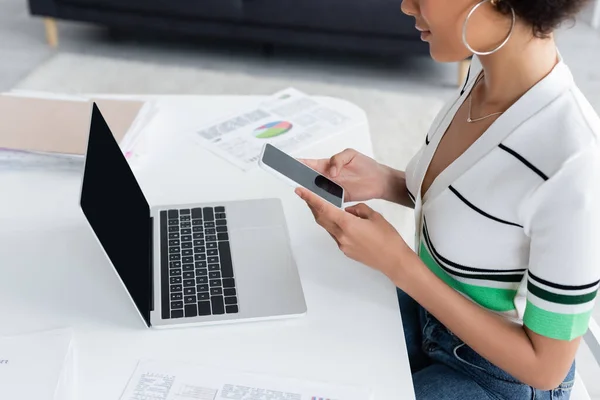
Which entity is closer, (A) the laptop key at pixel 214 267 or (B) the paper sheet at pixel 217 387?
(B) the paper sheet at pixel 217 387

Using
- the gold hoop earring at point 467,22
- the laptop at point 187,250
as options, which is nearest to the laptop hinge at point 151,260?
the laptop at point 187,250

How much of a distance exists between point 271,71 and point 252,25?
21cm

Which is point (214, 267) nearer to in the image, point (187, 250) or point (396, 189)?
point (187, 250)

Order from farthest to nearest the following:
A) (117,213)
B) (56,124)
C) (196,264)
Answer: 1. (56,124)
2. (196,264)
3. (117,213)

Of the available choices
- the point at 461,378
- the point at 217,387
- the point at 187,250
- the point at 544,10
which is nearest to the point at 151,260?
the point at 187,250

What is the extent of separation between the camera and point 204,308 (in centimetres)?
93

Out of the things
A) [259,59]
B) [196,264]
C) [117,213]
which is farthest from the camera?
[259,59]

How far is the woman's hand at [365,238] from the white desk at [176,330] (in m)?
0.06

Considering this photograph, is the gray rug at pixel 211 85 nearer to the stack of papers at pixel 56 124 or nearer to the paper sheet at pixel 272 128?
the paper sheet at pixel 272 128

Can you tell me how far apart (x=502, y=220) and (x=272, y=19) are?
7.09ft

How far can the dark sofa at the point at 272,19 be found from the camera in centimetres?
277

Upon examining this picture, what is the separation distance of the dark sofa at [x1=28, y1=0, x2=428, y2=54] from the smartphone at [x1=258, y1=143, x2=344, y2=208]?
1.85 m

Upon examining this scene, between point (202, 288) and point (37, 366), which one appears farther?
point (202, 288)

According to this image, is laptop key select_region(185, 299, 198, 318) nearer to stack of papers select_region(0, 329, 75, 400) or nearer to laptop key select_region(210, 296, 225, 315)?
laptop key select_region(210, 296, 225, 315)
